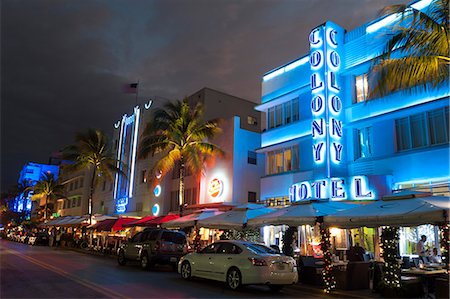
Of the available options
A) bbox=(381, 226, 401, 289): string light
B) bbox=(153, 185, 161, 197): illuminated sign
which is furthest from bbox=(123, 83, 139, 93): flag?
bbox=(381, 226, 401, 289): string light

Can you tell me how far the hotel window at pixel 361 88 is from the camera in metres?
21.3

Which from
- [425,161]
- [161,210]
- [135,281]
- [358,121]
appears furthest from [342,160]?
[161,210]

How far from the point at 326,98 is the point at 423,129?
16.6 ft

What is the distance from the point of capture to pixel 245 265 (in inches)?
487

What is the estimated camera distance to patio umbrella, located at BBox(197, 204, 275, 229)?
58.6ft

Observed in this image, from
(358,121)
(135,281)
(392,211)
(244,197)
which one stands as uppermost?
(358,121)

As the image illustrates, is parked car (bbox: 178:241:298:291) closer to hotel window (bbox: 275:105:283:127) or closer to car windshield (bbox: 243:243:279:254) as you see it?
car windshield (bbox: 243:243:279:254)

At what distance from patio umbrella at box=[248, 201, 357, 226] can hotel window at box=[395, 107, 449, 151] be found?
16.2ft

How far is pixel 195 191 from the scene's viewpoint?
33.3 meters

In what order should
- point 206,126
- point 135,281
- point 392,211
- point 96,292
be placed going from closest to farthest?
point 96,292
point 392,211
point 135,281
point 206,126

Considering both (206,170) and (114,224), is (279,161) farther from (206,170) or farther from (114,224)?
(114,224)

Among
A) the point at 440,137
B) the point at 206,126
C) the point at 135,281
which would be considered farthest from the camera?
the point at 206,126

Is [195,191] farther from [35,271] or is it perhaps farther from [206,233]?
[35,271]

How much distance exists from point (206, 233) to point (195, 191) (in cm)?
365
